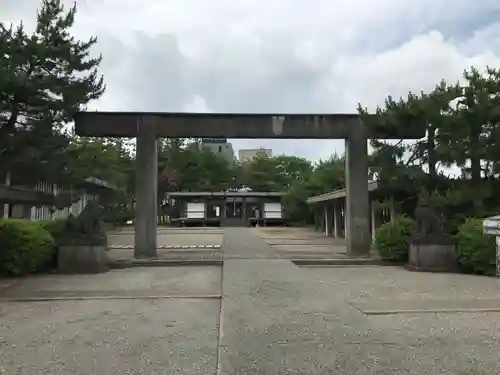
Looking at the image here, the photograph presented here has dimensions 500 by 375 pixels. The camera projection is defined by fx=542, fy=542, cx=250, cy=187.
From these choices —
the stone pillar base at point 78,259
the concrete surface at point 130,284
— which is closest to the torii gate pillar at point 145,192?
the concrete surface at point 130,284

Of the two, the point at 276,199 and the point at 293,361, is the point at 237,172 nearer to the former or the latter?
the point at 276,199

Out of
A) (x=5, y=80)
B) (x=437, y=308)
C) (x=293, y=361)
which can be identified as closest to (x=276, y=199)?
(x=5, y=80)

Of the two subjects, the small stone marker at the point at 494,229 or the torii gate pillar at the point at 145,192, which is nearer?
the small stone marker at the point at 494,229

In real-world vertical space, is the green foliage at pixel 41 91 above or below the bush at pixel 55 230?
above

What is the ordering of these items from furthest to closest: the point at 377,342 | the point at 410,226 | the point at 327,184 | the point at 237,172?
A: 1. the point at 237,172
2. the point at 327,184
3. the point at 410,226
4. the point at 377,342

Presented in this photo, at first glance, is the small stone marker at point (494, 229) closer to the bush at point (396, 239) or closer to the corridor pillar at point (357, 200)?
the bush at point (396, 239)

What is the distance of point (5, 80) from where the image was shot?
1258 cm

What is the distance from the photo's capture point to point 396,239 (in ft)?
47.6

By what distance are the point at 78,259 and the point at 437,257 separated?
8.84m

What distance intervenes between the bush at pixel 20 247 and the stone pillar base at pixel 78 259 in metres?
0.50

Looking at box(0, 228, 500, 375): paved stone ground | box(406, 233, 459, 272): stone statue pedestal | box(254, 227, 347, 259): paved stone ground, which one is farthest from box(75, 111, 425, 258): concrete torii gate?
box(0, 228, 500, 375): paved stone ground

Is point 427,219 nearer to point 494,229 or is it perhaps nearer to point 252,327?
point 494,229

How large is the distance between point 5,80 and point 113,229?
25.9 m

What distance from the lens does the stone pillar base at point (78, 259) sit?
13.3 m
